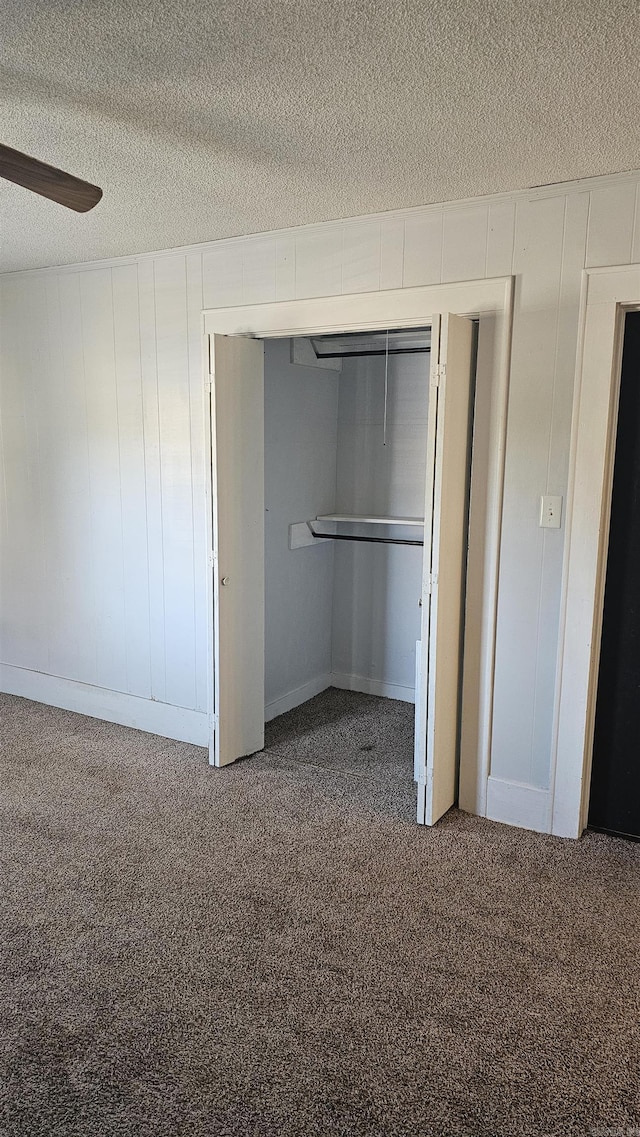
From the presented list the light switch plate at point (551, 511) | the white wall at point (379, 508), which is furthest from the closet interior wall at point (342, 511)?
the light switch plate at point (551, 511)

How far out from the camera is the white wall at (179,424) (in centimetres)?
282

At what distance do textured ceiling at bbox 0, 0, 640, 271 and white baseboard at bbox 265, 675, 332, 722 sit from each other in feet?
8.22

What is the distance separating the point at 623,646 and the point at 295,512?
2017mm

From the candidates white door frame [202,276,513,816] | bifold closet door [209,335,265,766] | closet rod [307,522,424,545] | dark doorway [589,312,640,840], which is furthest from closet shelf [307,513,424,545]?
dark doorway [589,312,640,840]

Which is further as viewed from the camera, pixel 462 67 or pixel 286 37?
pixel 462 67

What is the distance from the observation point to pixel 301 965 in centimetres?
226

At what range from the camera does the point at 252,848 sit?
2902mm

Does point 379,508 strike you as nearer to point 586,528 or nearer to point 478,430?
point 478,430

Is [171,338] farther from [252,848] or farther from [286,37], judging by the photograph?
[252,848]

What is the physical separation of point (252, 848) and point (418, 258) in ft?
7.70

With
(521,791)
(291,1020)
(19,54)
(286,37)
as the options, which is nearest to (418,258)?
(286,37)

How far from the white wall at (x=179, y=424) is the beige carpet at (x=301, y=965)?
59cm

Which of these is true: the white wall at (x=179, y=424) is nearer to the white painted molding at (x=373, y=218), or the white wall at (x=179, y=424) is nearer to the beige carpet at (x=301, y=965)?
the white painted molding at (x=373, y=218)

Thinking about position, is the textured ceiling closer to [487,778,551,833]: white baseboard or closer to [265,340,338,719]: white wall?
[265,340,338,719]: white wall
